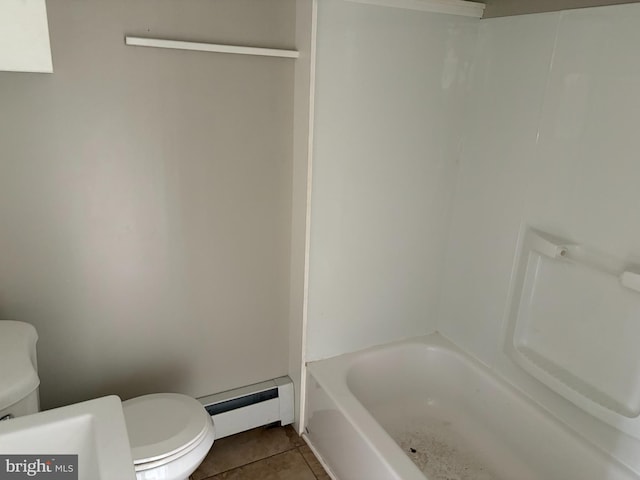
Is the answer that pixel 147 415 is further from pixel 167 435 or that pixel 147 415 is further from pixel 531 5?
pixel 531 5

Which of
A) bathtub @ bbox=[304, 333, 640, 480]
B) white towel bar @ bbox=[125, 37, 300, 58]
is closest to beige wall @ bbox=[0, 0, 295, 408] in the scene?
white towel bar @ bbox=[125, 37, 300, 58]

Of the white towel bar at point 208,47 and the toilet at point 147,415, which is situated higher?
the white towel bar at point 208,47

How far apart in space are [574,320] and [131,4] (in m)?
1.81

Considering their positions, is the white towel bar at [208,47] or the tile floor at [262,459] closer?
the white towel bar at [208,47]

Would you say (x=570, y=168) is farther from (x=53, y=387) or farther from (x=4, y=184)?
(x=53, y=387)

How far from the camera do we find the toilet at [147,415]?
1.28 meters

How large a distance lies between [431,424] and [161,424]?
3.89ft

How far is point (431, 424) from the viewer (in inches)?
85.6

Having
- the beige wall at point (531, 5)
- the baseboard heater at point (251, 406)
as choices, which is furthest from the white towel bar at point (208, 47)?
the baseboard heater at point (251, 406)

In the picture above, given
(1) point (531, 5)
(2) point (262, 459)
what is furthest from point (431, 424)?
(1) point (531, 5)

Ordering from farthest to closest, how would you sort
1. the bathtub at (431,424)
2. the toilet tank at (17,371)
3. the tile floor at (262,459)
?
the tile floor at (262,459) < the bathtub at (431,424) < the toilet tank at (17,371)

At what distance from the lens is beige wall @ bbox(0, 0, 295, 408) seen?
5.10 ft

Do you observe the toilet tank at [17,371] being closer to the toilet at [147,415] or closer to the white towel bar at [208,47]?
the toilet at [147,415]

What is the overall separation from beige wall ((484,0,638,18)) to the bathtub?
1.42 m
